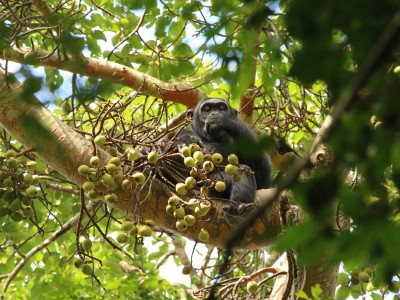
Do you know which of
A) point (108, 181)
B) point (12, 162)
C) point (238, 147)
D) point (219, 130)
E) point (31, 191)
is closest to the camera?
point (238, 147)

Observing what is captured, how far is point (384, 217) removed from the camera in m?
1.36

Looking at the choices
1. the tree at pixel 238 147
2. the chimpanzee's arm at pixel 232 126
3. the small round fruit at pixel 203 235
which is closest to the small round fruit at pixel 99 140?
the tree at pixel 238 147

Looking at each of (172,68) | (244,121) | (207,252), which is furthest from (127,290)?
(207,252)

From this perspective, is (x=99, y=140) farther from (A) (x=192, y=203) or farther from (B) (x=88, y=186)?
(A) (x=192, y=203)

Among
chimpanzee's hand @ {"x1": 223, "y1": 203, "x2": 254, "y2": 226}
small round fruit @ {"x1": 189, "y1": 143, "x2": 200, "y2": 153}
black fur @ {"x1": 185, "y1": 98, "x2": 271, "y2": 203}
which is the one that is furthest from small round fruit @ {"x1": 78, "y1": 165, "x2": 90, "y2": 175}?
black fur @ {"x1": 185, "y1": 98, "x2": 271, "y2": 203}

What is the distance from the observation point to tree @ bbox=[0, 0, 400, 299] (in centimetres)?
138

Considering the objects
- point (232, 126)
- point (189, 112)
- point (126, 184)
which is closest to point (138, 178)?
point (126, 184)

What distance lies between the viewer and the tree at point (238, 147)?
54.4 inches

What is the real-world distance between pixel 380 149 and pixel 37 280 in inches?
165

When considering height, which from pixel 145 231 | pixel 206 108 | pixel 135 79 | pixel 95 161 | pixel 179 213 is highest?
pixel 206 108

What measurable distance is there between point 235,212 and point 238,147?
2.92 m

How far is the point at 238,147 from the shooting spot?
4.61 feet

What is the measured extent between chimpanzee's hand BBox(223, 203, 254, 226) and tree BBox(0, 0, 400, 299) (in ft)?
0.17

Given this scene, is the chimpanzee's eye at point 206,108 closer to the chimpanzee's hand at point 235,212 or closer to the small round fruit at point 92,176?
the chimpanzee's hand at point 235,212
